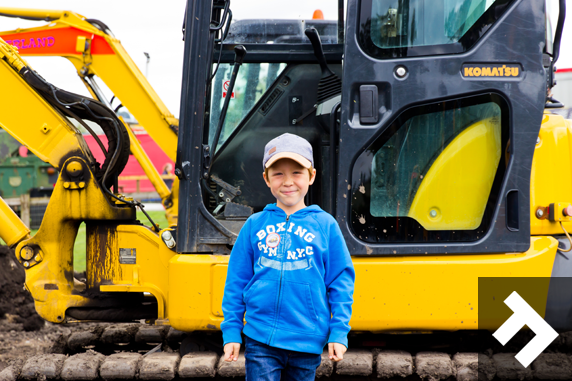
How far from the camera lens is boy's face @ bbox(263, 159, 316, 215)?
6.61 ft

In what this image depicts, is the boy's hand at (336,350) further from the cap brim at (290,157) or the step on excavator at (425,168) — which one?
the step on excavator at (425,168)

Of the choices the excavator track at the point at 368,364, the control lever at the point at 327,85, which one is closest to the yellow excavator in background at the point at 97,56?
the control lever at the point at 327,85

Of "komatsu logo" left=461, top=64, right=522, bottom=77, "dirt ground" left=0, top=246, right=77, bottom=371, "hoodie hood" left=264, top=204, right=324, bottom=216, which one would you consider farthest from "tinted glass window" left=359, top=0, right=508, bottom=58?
"dirt ground" left=0, top=246, right=77, bottom=371

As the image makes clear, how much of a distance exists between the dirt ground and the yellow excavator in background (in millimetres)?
1892

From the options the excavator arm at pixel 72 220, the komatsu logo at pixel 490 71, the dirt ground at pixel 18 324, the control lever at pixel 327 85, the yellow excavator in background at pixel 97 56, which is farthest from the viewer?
the yellow excavator in background at pixel 97 56

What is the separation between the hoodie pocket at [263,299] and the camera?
1.97m

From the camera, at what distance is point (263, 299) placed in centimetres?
198

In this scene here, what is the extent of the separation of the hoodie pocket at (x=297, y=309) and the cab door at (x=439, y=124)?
3.02 feet

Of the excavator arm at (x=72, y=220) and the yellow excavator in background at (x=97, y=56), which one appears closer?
the excavator arm at (x=72, y=220)

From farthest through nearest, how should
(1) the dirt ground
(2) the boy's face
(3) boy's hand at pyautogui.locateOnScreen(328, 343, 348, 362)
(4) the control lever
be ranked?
(1) the dirt ground < (4) the control lever < (2) the boy's face < (3) boy's hand at pyautogui.locateOnScreen(328, 343, 348, 362)

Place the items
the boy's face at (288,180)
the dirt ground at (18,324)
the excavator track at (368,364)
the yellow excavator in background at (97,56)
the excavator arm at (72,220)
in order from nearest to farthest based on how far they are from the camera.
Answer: the boy's face at (288,180), the excavator track at (368,364), the excavator arm at (72,220), the dirt ground at (18,324), the yellow excavator in background at (97,56)

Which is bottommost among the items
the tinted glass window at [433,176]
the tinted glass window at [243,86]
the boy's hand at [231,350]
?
the boy's hand at [231,350]

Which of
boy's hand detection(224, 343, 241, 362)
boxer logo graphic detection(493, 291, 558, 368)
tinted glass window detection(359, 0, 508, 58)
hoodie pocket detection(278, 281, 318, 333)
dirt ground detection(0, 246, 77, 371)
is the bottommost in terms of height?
dirt ground detection(0, 246, 77, 371)

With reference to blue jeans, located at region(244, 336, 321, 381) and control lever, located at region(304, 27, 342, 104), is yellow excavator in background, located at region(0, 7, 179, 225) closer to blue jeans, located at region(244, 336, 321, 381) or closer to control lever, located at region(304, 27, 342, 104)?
control lever, located at region(304, 27, 342, 104)
